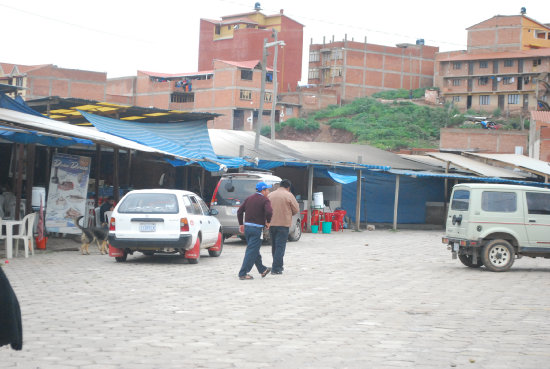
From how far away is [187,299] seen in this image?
1082cm

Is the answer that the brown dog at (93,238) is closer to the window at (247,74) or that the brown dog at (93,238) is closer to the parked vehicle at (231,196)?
the parked vehicle at (231,196)

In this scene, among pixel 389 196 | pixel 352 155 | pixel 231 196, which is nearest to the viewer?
pixel 231 196

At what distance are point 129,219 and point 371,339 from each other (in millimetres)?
8570

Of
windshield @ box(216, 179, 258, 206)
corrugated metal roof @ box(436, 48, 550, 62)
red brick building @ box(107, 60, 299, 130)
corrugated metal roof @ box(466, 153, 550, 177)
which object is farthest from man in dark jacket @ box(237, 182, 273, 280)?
corrugated metal roof @ box(436, 48, 550, 62)

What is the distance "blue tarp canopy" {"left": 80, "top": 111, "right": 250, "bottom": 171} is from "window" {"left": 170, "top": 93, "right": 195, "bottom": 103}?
55659 mm

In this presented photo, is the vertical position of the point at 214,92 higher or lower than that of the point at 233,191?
higher

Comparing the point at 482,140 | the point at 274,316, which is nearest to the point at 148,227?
the point at 274,316

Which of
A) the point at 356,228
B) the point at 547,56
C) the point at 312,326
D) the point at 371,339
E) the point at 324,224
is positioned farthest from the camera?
the point at 547,56

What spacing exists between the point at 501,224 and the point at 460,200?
109 cm

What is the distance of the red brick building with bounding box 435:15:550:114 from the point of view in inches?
3265

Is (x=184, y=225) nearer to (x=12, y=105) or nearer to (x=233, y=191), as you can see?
(x=233, y=191)

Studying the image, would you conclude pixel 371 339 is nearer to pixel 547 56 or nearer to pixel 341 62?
pixel 547 56

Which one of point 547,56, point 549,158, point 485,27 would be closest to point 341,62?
point 485,27

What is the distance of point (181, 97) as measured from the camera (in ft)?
273
